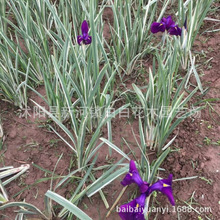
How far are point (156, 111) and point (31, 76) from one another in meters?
0.86

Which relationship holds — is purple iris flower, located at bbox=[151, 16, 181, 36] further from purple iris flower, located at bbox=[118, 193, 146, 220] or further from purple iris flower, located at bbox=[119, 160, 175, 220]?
→ purple iris flower, located at bbox=[118, 193, 146, 220]

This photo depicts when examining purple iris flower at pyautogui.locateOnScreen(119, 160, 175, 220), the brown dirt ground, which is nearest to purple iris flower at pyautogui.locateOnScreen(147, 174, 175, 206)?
purple iris flower at pyautogui.locateOnScreen(119, 160, 175, 220)

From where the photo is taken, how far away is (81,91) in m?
1.39

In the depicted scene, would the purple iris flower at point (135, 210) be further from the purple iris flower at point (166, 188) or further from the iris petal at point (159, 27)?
the iris petal at point (159, 27)

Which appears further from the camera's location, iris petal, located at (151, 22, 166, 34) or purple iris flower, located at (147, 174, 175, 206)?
iris petal, located at (151, 22, 166, 34)

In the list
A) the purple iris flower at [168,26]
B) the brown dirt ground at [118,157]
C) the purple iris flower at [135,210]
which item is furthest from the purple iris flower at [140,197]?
the purple iris flower at [168,26]

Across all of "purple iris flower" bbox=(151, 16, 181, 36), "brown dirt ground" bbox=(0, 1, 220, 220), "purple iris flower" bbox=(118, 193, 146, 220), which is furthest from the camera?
"purple iris flower" bbox=(151, 16, 181, 36)

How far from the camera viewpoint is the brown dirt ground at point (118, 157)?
1205 millimetres

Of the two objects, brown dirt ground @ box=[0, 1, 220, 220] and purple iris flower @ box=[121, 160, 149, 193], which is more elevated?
purple iris flower @ box=[121, 160, 149, 193]

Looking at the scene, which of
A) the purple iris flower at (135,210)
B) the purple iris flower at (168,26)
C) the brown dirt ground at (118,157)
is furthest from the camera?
the purple iris flower at (168,26)

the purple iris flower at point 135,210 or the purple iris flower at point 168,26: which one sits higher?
the purple iris flower at point 168,26

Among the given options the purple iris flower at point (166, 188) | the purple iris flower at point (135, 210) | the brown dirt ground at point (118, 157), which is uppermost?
the purple iris flower at point (166, 188)

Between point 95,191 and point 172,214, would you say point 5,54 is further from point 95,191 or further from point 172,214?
point 172,214

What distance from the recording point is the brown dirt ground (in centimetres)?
121
